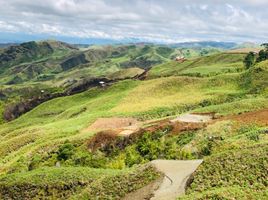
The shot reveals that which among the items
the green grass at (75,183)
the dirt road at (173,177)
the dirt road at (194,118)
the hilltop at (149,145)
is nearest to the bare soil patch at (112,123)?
the hilltop at (149,145)

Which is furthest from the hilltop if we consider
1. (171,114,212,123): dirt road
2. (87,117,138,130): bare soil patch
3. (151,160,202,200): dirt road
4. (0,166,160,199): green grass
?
(151,160,202,200): dirt road

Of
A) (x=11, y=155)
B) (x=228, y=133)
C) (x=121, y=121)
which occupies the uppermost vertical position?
(x=228, y=133)

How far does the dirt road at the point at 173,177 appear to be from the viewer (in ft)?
83.9

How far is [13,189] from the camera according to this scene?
103 feet

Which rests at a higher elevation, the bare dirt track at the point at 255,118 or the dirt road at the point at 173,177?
the bare dirt track at the point at 255,118

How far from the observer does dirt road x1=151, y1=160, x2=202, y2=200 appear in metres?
25.6

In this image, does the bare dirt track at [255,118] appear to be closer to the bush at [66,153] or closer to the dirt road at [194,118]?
the dirt road at [194,118]

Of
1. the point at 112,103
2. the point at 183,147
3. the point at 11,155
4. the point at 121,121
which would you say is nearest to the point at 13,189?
the point at 183,147

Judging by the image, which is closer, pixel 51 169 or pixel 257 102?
pixel 51 169

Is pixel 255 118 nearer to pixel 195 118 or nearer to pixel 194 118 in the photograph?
pixel 195 118

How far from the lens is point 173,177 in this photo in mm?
27812

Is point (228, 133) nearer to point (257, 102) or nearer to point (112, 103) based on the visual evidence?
point (257, 102)

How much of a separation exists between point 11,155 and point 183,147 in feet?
100.0

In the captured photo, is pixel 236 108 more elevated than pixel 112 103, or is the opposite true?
pixel 236 108
